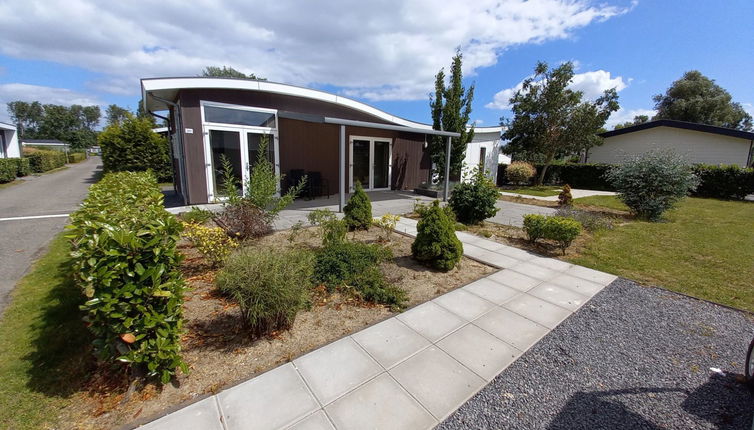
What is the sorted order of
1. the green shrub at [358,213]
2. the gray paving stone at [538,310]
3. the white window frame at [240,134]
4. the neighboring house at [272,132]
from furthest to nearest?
the white window frame at [240,134]
the neighboring house at [272,132]
the green shrub at [358,213]
the gray paving stone at [538,310]

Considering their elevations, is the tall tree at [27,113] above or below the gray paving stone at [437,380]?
above

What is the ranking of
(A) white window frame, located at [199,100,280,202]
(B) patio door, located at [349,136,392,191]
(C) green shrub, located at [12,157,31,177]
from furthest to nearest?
(C) green shrub, located at [12,157,31,177], (B) patio door, located at [349,136,392,191], (A) white window frame, located at [199,100,280,202]

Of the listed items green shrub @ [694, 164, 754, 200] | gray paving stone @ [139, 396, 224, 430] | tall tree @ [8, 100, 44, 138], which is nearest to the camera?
gray paving stone @ [139, 396, 224, 430]

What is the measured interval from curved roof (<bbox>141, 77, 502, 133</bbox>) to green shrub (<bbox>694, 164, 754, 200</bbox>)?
14034 millimetres

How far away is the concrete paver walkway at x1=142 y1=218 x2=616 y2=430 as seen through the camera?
5.98 ft

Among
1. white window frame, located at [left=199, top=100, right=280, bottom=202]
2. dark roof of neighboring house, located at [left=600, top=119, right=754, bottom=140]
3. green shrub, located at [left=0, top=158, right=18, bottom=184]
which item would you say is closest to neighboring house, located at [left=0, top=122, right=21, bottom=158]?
green shrub, located at [left=0, top=158, right=18, bottom=184]

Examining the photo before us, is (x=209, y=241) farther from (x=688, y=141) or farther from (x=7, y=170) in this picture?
(x=688, y=141)

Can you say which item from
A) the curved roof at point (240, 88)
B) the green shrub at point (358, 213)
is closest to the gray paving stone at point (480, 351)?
the green shrub at point (358, 213)

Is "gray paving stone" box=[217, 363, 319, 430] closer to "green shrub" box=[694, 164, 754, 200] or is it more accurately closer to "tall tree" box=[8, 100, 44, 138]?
"green shrub" box=[694, 164, 754, 200]

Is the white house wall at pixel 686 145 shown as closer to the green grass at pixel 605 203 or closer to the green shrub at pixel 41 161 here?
the green grass at pixel 605 203

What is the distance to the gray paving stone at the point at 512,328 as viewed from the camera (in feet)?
8.82

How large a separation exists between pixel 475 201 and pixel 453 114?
5853 mm

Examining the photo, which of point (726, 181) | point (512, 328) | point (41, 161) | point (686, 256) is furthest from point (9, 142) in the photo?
point (726, 181)

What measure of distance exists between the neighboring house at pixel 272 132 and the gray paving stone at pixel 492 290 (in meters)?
4.88
